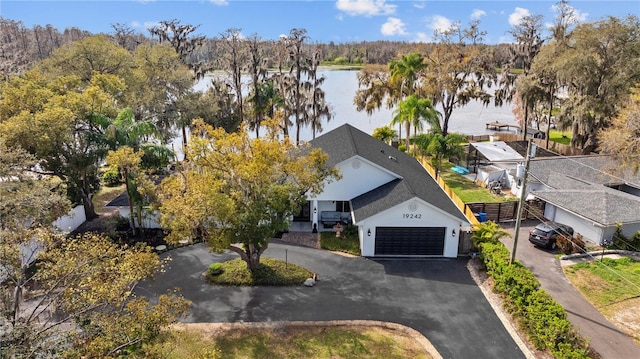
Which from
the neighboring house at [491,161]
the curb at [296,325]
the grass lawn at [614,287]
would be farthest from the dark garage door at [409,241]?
the neighboring house at [491,161]

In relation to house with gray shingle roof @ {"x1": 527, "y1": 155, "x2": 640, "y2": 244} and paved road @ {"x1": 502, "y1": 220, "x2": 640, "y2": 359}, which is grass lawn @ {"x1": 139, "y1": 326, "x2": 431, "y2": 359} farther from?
house with gray shingle roof @ {"x1": 527, "y1": 155, "x2": 640, "y2": 244}

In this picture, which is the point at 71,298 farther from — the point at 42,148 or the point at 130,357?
the point at 42,148

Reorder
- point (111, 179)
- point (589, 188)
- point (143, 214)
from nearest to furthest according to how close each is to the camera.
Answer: point (143, 214) < point (589, 188) < point (111, 179)

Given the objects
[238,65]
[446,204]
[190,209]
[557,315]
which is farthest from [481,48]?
[190,209]

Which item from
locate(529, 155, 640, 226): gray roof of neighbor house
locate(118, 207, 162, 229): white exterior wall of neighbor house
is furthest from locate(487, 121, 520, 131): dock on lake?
locate(118, 207, 162, 229): white exterior wall of neighbor house

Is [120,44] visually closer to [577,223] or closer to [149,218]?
[149,218]

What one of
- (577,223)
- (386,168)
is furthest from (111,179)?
(577,223)
